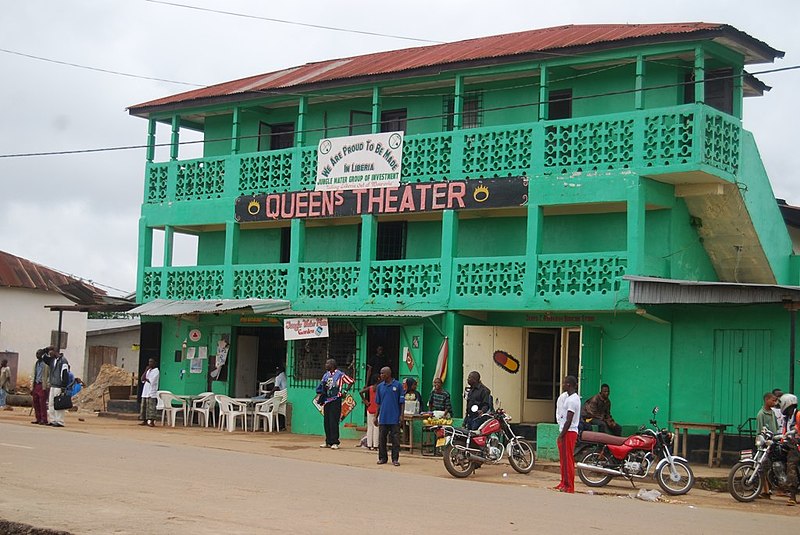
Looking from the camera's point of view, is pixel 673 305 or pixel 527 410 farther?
pixel 527 410

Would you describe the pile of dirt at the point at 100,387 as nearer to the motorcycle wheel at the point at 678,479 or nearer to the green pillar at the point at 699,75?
the green pillar at the point at 699,75

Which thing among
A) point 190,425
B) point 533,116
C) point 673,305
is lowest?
point 190,425

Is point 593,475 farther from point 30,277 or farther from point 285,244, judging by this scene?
point 30,277

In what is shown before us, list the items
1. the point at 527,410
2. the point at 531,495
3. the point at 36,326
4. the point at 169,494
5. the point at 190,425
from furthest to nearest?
the point at 36,326 → the point at 190,425 → the point at 527,410 → the point at 531,495 → the point at 169,494

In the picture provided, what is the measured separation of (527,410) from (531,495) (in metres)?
8.21

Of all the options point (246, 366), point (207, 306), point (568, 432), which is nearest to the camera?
point (568, 432)

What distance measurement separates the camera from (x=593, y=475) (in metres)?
16.3

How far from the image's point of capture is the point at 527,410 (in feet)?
73.9

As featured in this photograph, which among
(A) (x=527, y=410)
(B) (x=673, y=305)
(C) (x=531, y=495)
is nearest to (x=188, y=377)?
(A) (x=527, y=410)

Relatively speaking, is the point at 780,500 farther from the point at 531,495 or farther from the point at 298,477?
the point at 298,477

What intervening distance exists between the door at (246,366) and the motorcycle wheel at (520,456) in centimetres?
1102

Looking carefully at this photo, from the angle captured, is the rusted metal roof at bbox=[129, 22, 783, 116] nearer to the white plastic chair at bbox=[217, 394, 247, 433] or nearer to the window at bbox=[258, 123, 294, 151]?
the window at bbox=[258, 123, 294, 151]

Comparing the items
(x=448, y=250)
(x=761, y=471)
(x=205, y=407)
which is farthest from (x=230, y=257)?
(x=761, y=471)

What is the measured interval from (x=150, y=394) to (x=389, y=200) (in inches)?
287
